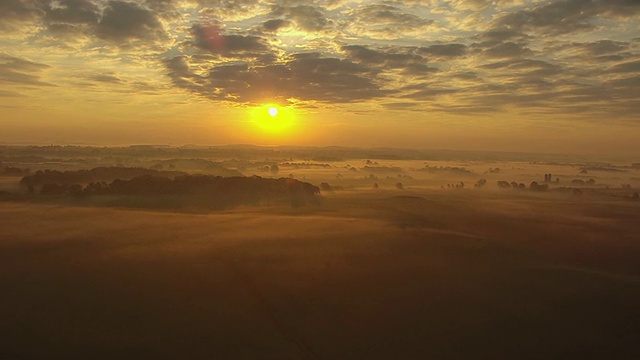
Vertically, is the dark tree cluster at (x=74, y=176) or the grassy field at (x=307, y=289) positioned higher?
the dark tree cluster at (x=74, y=176)

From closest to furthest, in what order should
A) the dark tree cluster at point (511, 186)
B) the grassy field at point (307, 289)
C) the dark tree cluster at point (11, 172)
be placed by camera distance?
the grassy field at point (307, 289) → the dark tree cluster at point (11, 172) → the dark tree cluster at point (511, 186)

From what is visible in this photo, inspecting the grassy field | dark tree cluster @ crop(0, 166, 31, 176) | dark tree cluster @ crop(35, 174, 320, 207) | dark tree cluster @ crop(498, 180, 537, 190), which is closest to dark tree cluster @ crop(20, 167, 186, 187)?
dark tree cluster @ crop(35, 174, 320, 207)

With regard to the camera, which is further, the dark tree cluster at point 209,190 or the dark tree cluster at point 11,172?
the dark tree cluster at point 11,172

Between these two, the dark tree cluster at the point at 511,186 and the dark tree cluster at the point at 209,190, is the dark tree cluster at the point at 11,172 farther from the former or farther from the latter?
the dark tree cluster at the point at 511,186

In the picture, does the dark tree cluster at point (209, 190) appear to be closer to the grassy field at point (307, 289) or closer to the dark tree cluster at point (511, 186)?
the grassy field at point (307, 289)

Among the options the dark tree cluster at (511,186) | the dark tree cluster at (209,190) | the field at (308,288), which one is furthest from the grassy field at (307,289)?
the dark tree cluster at (511,186)

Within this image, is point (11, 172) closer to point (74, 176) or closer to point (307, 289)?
point (74, 176)

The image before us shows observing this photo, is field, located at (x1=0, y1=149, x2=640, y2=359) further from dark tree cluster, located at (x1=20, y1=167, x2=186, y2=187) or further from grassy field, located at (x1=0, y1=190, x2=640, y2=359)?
dark tree cluster, located at (x1=20, y1=167, x2=186, y2=187)

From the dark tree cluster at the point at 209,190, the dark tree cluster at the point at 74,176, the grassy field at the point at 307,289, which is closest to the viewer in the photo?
the grassy field at the point at 307,289

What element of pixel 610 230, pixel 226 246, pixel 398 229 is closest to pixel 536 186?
pixel 610 230
